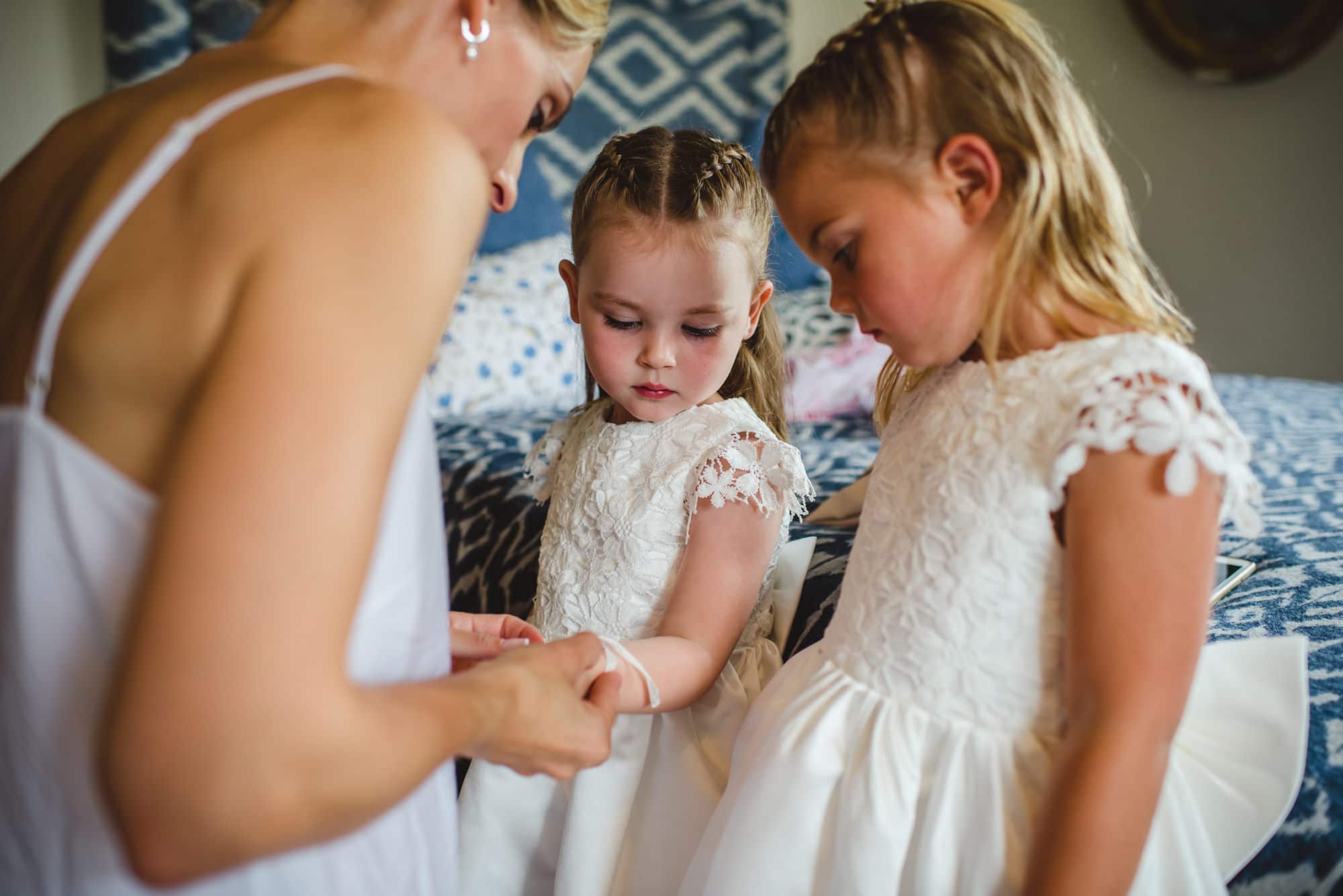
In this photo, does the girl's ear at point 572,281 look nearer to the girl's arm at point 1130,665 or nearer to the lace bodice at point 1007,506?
the lace bodice at point 1007,506

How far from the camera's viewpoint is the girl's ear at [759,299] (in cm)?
129

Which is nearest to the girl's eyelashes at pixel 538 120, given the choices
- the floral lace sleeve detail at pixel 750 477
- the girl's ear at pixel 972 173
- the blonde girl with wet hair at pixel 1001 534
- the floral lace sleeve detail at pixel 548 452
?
the blonde girl with wet hair at pixel 1001 534

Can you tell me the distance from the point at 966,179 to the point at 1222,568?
2.28ft

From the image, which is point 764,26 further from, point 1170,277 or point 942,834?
point 942,834

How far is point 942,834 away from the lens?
2.64 feet

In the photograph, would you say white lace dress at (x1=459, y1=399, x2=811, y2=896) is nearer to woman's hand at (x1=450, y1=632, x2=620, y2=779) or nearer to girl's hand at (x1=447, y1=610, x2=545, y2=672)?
girl's hand at (x1=447, y1=610, x2=545, y2=672)

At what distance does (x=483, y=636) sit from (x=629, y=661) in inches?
6.5

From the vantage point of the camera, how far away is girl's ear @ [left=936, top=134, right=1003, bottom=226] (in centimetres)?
82

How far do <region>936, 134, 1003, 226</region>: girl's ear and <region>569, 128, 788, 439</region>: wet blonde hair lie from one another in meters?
0.40

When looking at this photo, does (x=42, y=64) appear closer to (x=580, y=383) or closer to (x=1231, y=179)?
(x=580, y=383)

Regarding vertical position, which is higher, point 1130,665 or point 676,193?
point 676,193

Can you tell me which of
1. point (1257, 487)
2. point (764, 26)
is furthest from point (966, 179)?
point (764, 26)

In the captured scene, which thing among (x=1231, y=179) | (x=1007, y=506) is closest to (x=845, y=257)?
(x=1007, y=506)

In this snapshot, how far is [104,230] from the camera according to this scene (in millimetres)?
602
